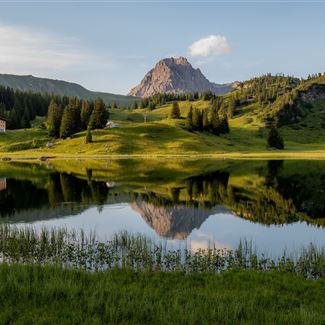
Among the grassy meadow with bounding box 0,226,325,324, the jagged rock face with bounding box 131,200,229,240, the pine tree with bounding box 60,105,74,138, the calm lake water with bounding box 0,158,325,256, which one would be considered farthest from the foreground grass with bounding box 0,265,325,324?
the pine tree with bounding box 60,105,74,138

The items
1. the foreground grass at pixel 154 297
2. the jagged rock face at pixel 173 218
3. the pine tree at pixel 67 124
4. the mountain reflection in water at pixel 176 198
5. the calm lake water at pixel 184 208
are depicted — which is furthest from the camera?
the pine tree at pixel 67 124

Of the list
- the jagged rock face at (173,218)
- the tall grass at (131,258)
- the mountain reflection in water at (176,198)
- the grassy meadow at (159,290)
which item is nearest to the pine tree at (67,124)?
the mountain reflection in water at (176,198)

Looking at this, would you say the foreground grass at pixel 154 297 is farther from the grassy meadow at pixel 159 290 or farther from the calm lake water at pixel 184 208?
the calm lake water at pixel 184 208

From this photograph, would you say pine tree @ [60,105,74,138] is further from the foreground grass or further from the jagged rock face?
the foreground grass

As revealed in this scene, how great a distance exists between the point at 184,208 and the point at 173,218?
6.34m

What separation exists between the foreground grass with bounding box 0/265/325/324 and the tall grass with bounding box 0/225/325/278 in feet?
7.73

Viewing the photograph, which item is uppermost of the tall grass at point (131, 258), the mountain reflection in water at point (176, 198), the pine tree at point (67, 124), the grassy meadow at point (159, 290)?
the pine tree at point (67, 124)

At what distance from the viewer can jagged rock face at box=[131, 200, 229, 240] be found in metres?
36.8

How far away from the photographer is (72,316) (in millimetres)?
14148

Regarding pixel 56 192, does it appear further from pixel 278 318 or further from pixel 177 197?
pixel 278 318

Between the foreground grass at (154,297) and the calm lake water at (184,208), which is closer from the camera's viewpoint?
the foreground grass at (154,297)

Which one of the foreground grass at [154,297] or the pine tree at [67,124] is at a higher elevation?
the pine tree at [67,124]

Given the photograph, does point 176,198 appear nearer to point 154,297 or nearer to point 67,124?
point 154,297

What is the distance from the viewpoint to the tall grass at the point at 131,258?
23.4 meters
